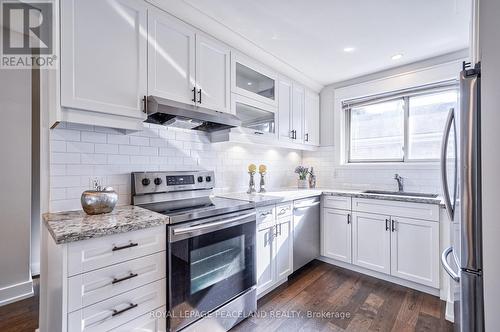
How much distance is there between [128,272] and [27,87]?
2244 mm

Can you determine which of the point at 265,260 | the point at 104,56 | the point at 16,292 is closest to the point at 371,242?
the point at 265,260

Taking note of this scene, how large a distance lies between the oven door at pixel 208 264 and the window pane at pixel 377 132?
2.13 metres

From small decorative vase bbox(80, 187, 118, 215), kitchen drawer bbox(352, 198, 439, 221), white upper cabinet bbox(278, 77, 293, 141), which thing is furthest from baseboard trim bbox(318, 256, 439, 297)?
small decorative vase bbox(80, 187, 118, 215)

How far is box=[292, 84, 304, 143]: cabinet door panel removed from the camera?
3021mm

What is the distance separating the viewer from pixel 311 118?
3.38 meters

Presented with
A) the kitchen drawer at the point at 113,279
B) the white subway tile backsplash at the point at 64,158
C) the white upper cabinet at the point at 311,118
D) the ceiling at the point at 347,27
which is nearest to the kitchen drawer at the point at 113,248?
the kitchen drawer at the point at 113,279

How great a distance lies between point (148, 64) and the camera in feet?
5.39

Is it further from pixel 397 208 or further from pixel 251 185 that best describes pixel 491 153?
pixel 251 185

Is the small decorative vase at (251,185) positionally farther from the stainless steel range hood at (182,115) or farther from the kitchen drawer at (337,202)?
the kitchen drawer at (337,202)

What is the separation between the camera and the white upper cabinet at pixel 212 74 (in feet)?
6.39

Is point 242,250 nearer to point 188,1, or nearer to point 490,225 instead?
point 490,225

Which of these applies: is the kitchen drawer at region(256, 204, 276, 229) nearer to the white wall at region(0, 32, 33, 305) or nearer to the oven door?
the oven door

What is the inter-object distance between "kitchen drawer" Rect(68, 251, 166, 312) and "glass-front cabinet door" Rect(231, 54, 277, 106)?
63.2 inches

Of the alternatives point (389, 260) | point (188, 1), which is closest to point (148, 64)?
point (188, 1)
